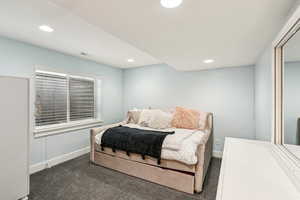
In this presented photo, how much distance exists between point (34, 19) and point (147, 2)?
151cm

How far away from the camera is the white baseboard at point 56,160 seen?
99.5 inches

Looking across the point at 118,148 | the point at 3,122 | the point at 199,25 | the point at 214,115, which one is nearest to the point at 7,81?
the point at 3,122

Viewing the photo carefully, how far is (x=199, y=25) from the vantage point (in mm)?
1360

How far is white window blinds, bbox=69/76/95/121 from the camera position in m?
3.27

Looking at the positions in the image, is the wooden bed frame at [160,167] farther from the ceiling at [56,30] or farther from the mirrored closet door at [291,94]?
the ceiling at [56,30]

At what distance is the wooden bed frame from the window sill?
684 mm

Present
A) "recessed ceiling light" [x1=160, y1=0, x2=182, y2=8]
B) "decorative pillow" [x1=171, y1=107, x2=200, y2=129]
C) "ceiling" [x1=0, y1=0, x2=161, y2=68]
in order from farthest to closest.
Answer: "decorative pillow" [x1=171, y1=107, x2=200, y2=129] < "ceiling" [x1=0, y1=0, x2=161, y2=68] < "recessed ceiling light" [x1=160, y1=0, x2=182, y2=8]

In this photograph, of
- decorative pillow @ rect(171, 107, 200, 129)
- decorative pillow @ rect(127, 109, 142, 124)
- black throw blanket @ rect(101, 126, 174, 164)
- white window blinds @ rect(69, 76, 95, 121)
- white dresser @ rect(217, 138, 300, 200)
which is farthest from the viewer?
decorative pillow @ rect(127, 109, 142, 124)

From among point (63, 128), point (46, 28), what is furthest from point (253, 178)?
point (63, 128)

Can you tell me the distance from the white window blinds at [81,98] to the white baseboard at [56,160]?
2.51 ft

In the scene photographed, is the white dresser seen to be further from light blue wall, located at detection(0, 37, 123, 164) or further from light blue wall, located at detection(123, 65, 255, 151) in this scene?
light blue wall, located at detection(0, 37, 123, 164)

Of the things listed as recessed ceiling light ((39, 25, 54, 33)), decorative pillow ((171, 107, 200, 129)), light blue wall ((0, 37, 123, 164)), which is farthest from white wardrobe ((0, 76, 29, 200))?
decorative pillow ((171, 107, 200, 129))

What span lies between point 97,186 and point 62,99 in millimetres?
1953

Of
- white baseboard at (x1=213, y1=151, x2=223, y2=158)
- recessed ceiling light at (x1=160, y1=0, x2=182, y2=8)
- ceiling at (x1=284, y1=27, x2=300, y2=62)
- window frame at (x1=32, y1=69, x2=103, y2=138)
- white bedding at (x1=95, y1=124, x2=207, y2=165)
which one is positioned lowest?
white baseboard at (x1=213, y1=151, x2=223, y2=158)
